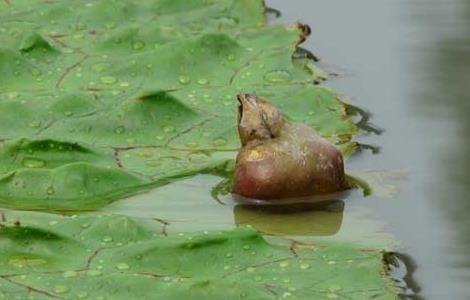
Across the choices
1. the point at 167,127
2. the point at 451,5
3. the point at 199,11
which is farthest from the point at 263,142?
the point at 451,5

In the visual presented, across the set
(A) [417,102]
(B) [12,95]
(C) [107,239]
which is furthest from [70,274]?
(A) [417,102]

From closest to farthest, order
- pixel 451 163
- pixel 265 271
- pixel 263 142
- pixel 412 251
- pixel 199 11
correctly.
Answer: pixel 265 271
pixel 412 251
pixel 263 142
pixel 451 163
pixel 199 11

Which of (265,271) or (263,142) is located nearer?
(265,271)

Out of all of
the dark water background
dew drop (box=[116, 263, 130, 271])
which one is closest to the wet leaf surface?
dew drop (box=[116, 263, 130, 271])

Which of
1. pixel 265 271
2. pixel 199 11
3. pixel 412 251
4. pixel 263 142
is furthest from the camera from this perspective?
pixel 199 11

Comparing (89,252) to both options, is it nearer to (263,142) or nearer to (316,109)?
(263,142)
